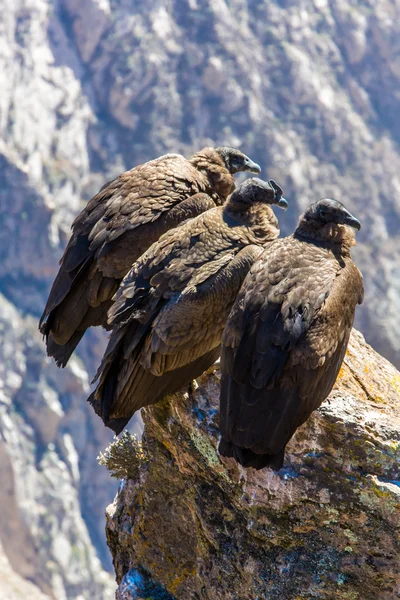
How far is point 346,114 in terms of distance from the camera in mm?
91750

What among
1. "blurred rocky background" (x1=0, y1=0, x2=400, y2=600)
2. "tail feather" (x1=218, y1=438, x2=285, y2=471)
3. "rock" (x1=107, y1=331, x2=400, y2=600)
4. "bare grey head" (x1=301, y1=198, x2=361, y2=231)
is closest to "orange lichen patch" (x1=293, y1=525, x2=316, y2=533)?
"rock" (x1=107, y1=331, x2=400, y2=600)

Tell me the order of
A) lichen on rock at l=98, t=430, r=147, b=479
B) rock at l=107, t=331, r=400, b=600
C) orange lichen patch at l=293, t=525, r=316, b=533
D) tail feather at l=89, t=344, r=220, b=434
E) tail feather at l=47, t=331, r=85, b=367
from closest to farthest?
rock at l=107, t=331, r=400, b=600 → orange lichen patch at l=293, t=525, r=316, b=533 → tail feather at l=89, t=344, r=220, b=434 → lichen on rock at l=98, t=430, r=147, b=479 → tail feather at l=47, t=331, r=85, b=367

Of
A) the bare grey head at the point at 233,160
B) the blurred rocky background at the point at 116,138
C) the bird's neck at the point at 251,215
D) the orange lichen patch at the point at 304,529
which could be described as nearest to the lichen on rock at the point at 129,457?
the orange lichen patch at the point at 304,529

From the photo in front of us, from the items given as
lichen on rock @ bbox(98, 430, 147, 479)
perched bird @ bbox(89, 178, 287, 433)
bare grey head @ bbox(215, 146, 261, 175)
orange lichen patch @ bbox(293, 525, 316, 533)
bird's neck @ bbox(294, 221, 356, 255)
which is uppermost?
bare grey head @ bbox(215, 146, 261, 175)

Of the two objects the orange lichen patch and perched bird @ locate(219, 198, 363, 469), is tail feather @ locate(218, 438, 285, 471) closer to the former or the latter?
perched bird @ locate(219, 198, 363, 469)

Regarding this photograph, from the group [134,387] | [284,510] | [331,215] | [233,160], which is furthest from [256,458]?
[233,160]

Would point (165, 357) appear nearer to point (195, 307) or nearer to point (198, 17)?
point (195, 307)

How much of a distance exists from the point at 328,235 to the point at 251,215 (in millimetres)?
765

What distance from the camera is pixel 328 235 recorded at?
7.06 meters

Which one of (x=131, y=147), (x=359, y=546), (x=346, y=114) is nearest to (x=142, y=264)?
(x=359, y=546)

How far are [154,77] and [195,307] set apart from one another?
87879 millimetres

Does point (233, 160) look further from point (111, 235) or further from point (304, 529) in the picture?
point (304, 529)

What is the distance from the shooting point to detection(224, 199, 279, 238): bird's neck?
741cm

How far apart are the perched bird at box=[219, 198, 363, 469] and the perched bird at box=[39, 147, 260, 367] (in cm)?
164
